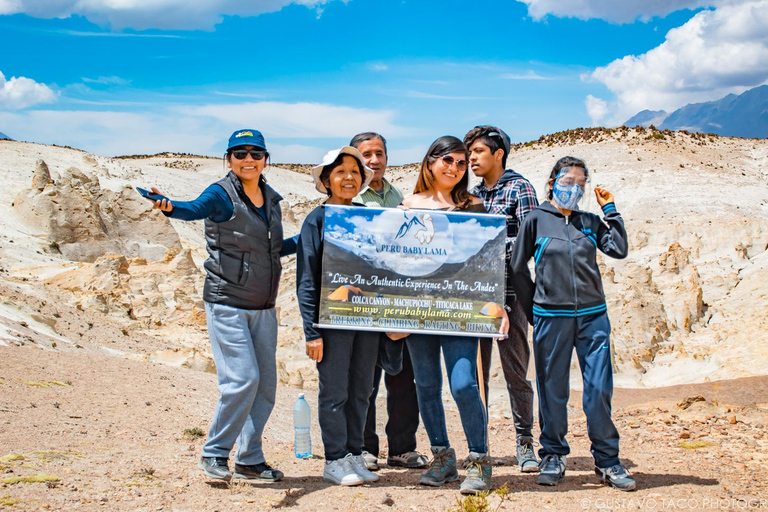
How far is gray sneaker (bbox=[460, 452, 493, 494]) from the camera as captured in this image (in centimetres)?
381

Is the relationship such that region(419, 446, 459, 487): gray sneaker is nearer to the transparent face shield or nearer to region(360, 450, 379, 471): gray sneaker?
region(360, 450, 379, 471): gray sneaker

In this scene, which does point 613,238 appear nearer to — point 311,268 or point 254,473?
point 311,268

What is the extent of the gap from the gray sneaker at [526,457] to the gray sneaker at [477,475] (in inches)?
28.2

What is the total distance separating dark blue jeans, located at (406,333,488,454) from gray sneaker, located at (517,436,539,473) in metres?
0.74

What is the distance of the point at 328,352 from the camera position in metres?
4.07

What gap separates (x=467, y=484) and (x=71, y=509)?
2.18 metres

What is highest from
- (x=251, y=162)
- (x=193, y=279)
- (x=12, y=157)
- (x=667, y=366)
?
(x=12, y=157)

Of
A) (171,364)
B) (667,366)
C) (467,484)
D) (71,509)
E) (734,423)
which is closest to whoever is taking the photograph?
(71,509)

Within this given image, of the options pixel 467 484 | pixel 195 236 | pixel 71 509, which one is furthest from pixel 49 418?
pixel 195 236

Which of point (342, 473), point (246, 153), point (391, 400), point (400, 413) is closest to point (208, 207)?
point (246, 153)

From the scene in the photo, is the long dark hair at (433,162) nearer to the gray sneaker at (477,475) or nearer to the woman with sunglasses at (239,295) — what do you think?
the woman with sunglasses at (239,295)

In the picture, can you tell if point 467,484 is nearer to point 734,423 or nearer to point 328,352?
point 328,352

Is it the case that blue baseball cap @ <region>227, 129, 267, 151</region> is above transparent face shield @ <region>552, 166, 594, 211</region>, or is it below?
above

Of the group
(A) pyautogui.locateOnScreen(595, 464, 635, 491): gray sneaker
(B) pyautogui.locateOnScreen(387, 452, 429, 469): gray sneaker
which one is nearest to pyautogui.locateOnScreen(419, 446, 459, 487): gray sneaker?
(B) pyautogui.locateOnScreen(387, 452, 429, 469): gray sneaker
